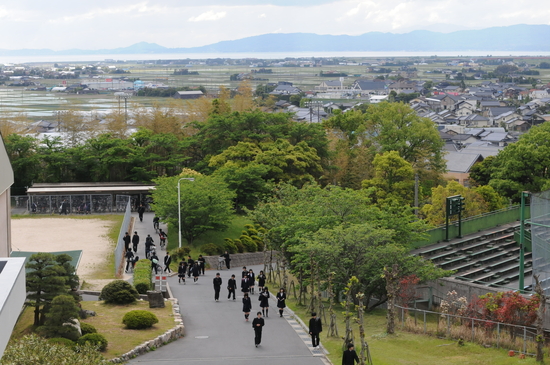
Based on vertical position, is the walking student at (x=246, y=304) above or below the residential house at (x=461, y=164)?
above

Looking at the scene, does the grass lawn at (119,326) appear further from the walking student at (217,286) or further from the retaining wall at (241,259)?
the retaining wall at (241,259)

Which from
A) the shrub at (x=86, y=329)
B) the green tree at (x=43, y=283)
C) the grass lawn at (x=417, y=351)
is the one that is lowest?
the grass lawn at (x=417, y=351)

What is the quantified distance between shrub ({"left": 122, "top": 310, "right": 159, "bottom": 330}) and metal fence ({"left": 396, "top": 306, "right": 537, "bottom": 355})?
25.7 ft

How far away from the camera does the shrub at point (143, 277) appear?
26.1 metres

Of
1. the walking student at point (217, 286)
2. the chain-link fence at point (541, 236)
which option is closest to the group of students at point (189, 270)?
the walking student at point (217, 286)

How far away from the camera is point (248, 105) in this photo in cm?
7125

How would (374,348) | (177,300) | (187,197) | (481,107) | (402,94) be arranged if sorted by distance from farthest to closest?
1. (402,94)
2. (481,107)
3. (187,197)
4. (177,300)
5. (374,348)

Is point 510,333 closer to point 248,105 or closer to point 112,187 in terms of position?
point 112,187

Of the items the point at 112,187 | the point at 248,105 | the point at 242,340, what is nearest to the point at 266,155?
the point at 112,187

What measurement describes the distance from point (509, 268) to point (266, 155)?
23.0 metres

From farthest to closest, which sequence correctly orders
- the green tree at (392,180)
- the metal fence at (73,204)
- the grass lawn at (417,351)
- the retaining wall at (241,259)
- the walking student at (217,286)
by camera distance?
1. the green tree at (392,180)
2. the metal fence at (73,204)
3. the retaining wall at (241,259)
4. the walking student at (217,286)
5. the grass lawn at (417,351)

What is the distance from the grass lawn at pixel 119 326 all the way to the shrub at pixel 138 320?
17 cm

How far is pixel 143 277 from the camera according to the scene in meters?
27.2

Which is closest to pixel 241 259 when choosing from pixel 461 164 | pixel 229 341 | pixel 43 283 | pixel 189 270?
pixel 189 270
